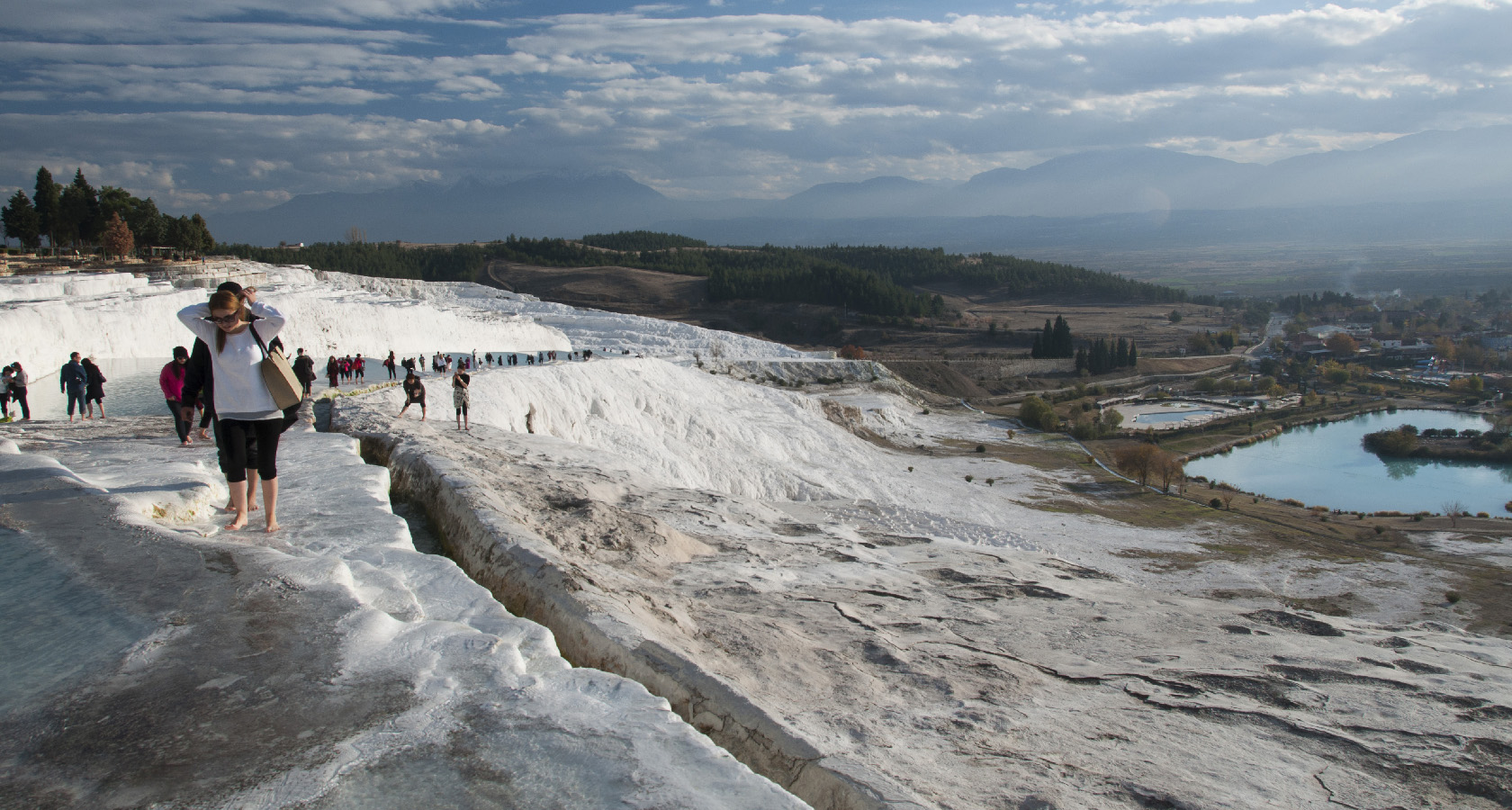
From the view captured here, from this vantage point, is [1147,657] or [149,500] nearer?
[149,500]

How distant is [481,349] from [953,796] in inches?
1567

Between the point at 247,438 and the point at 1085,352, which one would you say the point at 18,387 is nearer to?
the point at 247,438

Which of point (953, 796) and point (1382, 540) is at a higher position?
point (953, 796)

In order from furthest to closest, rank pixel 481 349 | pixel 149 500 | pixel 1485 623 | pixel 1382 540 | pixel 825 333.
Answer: pixel 825 333
pixel 481 349
pixel 1382 540
pixel 1485 623
pixel 149 500

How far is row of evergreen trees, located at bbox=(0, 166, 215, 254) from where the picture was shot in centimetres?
4306

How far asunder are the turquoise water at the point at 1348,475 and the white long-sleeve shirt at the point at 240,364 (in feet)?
168

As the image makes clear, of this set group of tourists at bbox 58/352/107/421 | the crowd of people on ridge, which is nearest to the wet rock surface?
the crowd of people on ridge

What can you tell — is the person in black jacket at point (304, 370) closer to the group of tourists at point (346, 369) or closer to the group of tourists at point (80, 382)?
the group of tourists at point (80, 382)

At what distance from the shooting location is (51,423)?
11586 millimetres

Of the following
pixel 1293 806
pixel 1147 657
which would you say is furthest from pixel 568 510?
pixel 1293 806

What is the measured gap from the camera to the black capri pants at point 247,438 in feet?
18.9

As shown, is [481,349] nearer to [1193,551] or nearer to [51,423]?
[51,423]

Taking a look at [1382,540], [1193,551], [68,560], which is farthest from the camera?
[1382,540]

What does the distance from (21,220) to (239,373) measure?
172 ft
